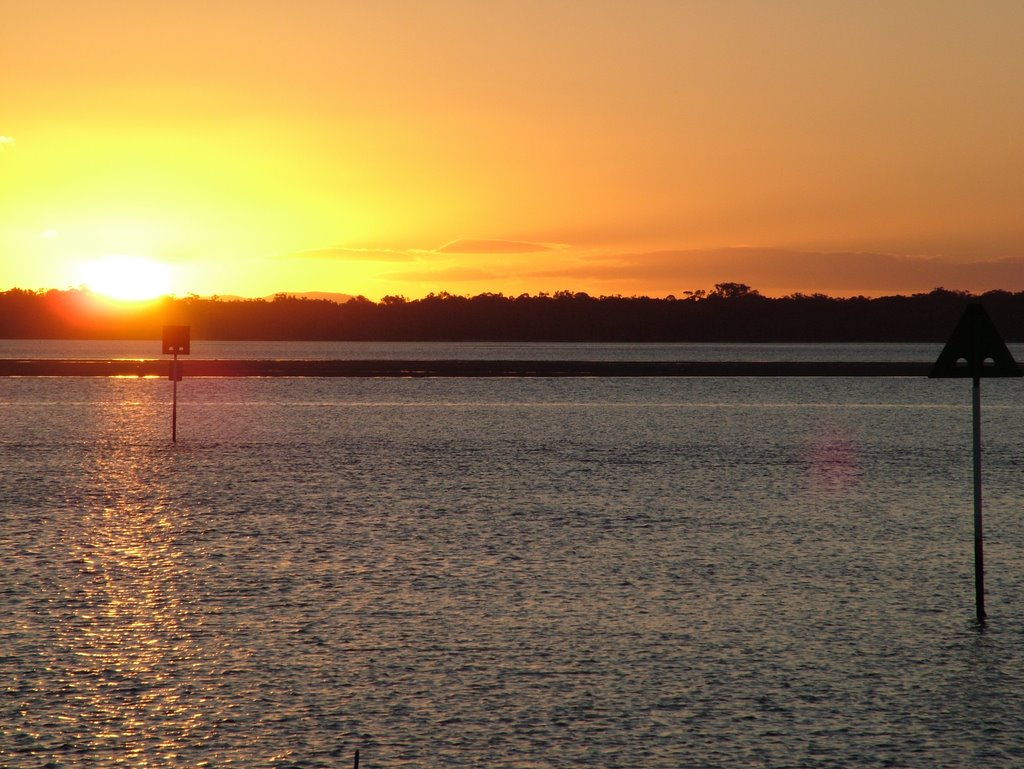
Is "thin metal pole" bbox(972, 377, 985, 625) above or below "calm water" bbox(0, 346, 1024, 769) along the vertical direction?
above

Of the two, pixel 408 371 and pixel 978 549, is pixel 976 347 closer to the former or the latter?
pixel 978 549

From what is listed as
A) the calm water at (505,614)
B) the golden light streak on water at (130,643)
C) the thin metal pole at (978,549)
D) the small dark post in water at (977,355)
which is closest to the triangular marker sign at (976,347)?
the small dark post in water at (977,355)

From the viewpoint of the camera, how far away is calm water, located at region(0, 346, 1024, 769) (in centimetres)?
718

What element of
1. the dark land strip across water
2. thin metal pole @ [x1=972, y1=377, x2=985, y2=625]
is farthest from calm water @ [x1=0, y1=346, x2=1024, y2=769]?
the dark land strip across water

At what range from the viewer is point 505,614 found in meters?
10.5

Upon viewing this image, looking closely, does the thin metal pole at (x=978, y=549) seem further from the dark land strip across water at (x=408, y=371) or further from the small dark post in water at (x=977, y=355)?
the dark land strip across water at (x=408, y=371)

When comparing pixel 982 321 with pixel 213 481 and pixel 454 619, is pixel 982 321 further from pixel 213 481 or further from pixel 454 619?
pixel 213 481

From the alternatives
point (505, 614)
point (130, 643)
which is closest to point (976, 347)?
point (505, 614)

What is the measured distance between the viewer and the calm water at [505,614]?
7.18 m

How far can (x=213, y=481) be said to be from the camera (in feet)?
70.7

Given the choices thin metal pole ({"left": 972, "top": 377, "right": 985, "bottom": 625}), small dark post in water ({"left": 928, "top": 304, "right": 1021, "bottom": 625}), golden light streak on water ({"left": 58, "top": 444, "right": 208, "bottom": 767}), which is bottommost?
golden light streak on water ({"left": 58, "top": 444, "right": 208, "bottom": 767})

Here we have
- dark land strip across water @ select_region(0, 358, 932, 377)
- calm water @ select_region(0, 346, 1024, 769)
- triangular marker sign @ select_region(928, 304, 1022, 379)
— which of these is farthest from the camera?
dark land strip across water @ select_region(0, 358, 932, 377)

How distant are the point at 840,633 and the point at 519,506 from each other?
8565 millimetres

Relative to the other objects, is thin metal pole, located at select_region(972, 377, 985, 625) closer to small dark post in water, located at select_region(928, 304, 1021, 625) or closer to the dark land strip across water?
small dark post in water, located at select_region(928, 304, 1021, 625)
